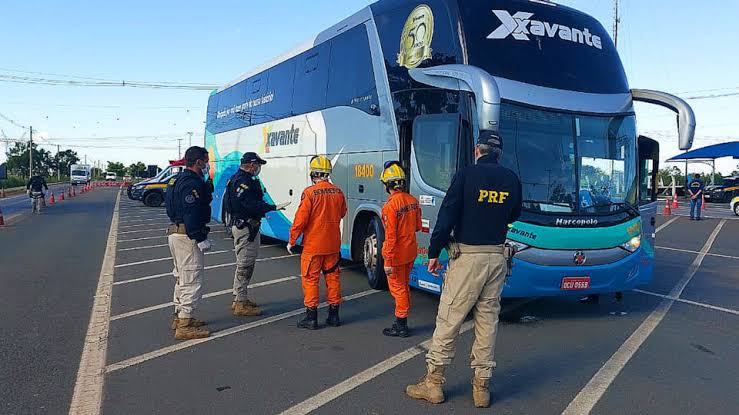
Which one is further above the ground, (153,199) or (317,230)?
(317,230)

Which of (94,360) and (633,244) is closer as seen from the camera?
(94,360)

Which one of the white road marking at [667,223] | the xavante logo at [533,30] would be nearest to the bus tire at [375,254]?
the xavante logo at [533,30]

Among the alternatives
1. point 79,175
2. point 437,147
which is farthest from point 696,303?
point 79,175

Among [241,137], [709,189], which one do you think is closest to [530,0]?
[241,137]

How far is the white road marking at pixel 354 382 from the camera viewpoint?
4.30 metres

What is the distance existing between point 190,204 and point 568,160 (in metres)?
4.03

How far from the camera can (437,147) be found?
691 centimetres

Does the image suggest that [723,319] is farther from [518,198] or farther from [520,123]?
[518,198]

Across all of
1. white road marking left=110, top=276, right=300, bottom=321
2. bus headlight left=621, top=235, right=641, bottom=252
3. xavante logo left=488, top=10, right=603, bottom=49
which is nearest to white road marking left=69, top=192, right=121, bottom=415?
white road marking left=110, top=276, right=300, bottom=321

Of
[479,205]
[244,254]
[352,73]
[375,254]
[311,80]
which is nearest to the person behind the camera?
[479,205]

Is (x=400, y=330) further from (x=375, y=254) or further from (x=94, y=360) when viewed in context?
(x=94, y=360)

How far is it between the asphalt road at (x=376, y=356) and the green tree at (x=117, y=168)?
126050 mm

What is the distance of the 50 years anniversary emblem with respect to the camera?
286 inches

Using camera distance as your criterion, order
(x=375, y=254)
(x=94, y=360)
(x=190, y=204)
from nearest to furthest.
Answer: (x=94, y=360) < (x=190, y=204) < (x=375, y=254)
